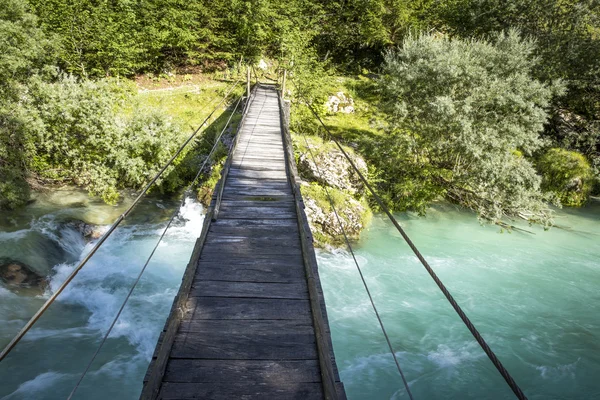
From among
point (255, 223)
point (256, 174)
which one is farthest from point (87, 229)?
point (255, 223)

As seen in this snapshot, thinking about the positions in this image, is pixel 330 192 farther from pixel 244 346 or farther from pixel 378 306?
pixel 244 346

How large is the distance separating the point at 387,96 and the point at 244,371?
13.8 m

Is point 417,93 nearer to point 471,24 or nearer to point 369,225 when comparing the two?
point 369,225

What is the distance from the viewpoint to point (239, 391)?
2740mm

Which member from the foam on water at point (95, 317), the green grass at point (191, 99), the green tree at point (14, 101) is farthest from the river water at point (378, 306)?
the green grass at point (191, 99)

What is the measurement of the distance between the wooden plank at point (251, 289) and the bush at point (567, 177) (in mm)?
16012

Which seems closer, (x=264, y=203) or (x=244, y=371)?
(x=244, y=371)

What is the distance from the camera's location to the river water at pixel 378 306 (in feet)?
20.9

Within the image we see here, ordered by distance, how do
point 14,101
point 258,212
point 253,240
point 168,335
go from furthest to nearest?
1. point 14,101
2. point 258,212
3. point 253,240
4. point 168,335

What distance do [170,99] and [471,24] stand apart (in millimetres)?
17430

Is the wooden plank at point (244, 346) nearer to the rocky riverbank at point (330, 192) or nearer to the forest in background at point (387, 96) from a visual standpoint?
the rocky riverbank at point (330, 192)

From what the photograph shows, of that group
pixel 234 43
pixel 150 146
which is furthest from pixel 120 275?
Result: pixel 234 43

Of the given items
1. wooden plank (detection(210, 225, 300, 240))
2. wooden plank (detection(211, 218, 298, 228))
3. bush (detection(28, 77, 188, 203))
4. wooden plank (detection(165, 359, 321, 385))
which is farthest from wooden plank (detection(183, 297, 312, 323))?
bush (detection(28, 77, 188, 203))

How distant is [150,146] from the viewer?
38.2 feet
